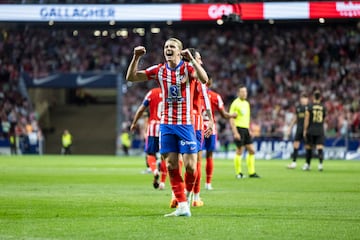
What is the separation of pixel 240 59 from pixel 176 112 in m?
37.4

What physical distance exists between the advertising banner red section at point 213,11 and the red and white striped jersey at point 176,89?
31444mm

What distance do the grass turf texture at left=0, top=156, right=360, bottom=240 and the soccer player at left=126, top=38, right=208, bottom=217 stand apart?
0.61 m

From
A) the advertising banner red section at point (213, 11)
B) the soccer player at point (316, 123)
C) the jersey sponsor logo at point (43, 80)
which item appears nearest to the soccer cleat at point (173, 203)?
the soccer player at point (316, 123)

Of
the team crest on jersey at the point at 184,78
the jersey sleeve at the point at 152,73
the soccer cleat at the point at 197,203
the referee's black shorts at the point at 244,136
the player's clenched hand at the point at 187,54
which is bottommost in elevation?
the soccer cleat at the point at 197,203

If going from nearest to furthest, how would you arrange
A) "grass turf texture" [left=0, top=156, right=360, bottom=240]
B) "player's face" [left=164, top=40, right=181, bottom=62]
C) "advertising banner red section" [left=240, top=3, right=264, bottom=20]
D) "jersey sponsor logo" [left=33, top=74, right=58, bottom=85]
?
1. "grass turf texture" [left=0, top=156, right=360, bottom=240]
2. "player's face" [left=164, top=40, right=181, bottom=62]
3. "advertising banner red section" [left=240, top=3, right=264, bottom=20]
4. "jersey sponsor logo" [left=33, top=74, right=58, bottom=85]

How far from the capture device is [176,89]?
38.5 ft

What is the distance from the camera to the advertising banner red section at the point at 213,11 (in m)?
43.8

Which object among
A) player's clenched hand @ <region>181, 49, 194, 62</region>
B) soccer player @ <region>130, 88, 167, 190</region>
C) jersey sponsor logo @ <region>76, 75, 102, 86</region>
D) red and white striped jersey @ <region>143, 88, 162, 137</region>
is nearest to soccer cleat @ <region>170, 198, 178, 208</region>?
player's clenched hand @ <region>181, 49, 194, 62</region>

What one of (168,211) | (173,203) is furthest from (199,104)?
(168,211)

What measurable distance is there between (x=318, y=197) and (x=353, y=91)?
2948 cm

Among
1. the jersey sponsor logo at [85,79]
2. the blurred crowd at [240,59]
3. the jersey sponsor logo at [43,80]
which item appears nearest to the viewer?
the blurred crowd at [240,59]

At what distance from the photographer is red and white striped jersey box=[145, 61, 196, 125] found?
38.5 feet

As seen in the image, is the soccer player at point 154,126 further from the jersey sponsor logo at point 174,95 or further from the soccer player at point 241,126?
the jersey sponsor logo at point 174,95

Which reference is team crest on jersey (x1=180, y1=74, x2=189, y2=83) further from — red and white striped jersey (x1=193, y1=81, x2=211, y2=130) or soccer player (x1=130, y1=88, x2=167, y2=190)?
soccer player (x1=130, y1=88, x2=167, y2=190)
